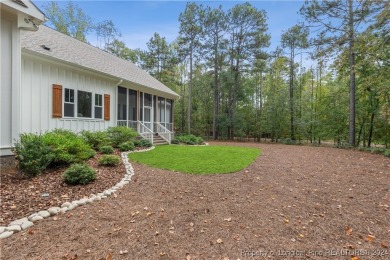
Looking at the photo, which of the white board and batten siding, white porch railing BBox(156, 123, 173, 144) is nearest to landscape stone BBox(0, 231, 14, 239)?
the white board and batten siding

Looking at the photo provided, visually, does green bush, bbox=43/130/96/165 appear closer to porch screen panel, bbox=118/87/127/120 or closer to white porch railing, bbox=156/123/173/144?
porch screen panel, bbox=118/87/127/120

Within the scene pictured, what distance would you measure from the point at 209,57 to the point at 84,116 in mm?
15576

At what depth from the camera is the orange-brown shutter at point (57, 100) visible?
26.0 ft

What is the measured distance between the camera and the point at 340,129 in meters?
18.1

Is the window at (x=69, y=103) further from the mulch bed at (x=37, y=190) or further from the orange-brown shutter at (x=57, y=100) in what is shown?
the mulch bed at (x=37, y=190)

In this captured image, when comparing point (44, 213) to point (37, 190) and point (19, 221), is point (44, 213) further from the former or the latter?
point (37, 190)

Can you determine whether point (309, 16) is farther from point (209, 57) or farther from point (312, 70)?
point (312, 70)

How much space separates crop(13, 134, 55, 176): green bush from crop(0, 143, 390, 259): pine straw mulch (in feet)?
6.67

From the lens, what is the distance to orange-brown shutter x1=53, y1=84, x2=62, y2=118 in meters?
7.92

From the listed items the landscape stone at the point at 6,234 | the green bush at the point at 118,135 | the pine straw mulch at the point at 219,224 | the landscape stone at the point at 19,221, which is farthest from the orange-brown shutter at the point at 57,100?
the landscape stone at the point at 6,234

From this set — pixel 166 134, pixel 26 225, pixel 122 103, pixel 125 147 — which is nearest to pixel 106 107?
pixel 122 103

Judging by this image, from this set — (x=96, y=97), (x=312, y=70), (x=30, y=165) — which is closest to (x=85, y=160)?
(x=30, y=165)

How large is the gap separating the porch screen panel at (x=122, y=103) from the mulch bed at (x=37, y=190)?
6788mm

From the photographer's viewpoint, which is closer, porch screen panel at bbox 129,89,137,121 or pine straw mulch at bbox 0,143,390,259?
pine straw mulch at bbox 0,143,390,259
